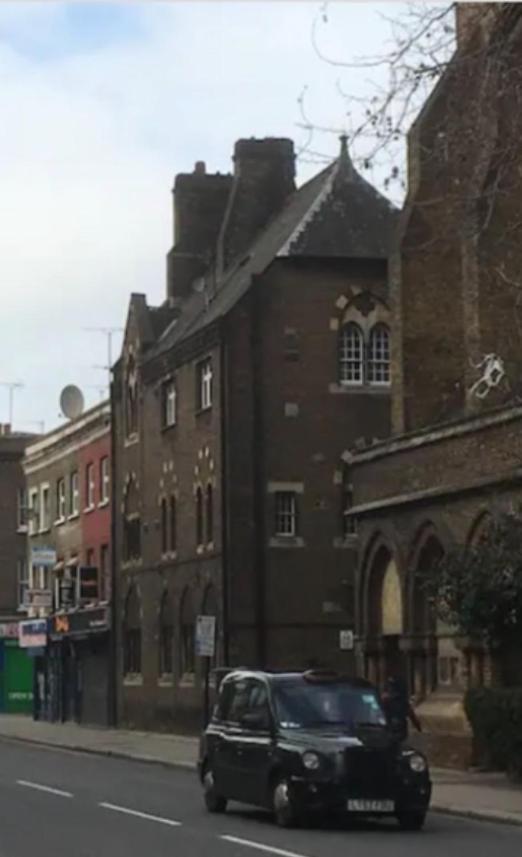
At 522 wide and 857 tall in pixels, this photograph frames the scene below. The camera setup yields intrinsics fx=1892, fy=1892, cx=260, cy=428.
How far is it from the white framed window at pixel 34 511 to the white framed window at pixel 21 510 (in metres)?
4.75

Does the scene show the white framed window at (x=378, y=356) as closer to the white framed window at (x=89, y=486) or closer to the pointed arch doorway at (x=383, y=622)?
the pointed arch doorway at (x=383, y=622)

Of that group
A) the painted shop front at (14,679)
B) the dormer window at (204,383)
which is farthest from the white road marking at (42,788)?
the painted shop front at (14,679)

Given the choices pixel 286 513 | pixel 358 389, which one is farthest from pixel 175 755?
pixel 358 389

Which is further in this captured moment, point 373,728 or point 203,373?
point 203,373

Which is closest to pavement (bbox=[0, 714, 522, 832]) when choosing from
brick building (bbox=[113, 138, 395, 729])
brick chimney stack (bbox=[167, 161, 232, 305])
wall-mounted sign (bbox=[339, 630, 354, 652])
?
brick building (bbox=[113, 138, 395, 729])

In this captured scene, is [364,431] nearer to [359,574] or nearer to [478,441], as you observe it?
[359,574]

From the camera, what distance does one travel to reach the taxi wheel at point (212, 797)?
24.0 meters

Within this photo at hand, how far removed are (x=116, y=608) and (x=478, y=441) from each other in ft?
86.5

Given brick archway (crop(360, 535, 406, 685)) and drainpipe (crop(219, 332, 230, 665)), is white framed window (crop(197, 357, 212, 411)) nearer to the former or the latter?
drainpipe (crop(219, 332, 230, 665))

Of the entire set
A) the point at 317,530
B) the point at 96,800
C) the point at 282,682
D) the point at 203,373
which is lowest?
the point at 96,800

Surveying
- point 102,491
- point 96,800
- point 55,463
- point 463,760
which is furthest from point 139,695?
point 96,800

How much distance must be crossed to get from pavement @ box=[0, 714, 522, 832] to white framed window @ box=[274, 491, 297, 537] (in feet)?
18.7

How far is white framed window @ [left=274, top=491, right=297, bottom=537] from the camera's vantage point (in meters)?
47.5

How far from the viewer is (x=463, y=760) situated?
32.2m
